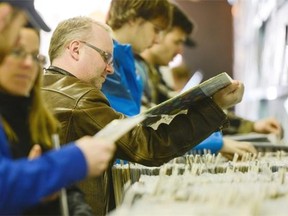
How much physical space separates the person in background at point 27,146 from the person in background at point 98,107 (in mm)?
559

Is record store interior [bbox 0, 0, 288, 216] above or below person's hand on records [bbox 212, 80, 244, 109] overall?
below

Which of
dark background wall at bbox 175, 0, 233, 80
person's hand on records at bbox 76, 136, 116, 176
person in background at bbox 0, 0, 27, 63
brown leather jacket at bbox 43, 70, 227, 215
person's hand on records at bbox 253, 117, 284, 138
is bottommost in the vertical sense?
dark background wall at bbox 175, 0, 233, 80

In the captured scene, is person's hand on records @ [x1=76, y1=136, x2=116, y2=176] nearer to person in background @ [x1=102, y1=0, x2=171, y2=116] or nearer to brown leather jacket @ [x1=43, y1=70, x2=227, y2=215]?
brown leather jacket @ [x1=43, y1=70, x2=227, y2=215]

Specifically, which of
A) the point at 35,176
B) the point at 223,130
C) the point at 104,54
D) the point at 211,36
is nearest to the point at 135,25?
the point at 223,130

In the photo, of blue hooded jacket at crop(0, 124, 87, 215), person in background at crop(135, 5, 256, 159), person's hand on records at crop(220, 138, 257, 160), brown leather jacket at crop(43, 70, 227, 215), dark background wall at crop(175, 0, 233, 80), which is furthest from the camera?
dark background wall at crop(175, 0, 233, 80)

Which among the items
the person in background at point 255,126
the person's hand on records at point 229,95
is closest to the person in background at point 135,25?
the person's hand on records at point 229,95

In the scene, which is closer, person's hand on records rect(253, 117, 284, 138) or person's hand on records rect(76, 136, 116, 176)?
person's hand on records rect(76, 136, 116, 176)

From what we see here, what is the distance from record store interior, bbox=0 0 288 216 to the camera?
147cm

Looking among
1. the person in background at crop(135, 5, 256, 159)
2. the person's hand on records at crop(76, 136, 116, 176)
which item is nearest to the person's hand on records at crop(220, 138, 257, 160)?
the person in background at crop(135, 5, 256, 159)

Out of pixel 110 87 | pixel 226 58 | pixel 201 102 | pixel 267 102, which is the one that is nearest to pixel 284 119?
pixel 267 102

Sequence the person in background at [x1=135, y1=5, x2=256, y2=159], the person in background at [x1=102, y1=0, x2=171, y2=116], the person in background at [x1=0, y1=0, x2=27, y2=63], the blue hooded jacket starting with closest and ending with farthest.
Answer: the blue hooded jacket, the person in background at [x1=0, y1=0, x2=27, y2=63], the person in background at [x1=102, y1=0, x2=171, y2=116], the person in background at [x1=135, y1=5, x2=256, y2=159]

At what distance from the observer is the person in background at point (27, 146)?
1276 mm

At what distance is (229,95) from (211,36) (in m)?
6.91

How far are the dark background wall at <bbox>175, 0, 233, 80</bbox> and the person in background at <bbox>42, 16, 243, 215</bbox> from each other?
6736 mm
